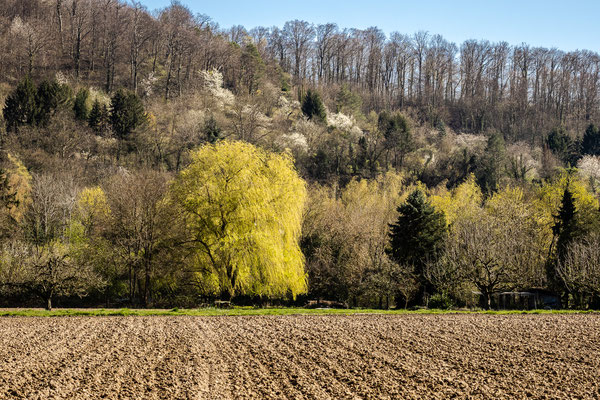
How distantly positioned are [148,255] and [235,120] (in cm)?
4617

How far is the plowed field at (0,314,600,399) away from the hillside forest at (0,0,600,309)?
395 inches

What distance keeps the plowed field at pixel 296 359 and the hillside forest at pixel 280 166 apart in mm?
10026

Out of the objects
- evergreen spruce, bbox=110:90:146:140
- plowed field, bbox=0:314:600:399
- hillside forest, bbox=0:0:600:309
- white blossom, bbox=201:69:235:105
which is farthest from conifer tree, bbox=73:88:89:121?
plowed field, bbox=0:314:600:399

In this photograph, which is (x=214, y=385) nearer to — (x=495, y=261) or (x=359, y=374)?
(x=359, y=374)

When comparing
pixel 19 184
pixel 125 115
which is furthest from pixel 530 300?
pixel 125 115

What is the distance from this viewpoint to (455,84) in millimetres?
113062

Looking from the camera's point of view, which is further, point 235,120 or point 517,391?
point 235,120

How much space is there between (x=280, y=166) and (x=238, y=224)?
15.8ft

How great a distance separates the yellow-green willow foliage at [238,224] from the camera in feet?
96.4

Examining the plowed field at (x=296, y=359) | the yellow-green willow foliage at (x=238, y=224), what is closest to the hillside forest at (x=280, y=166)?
the yellow-green willow foliage at (x=238, y=224)

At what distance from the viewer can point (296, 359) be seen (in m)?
14.6

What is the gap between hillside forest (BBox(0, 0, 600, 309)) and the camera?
102 ft

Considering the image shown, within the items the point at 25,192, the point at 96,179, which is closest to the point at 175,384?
the point at 25,192

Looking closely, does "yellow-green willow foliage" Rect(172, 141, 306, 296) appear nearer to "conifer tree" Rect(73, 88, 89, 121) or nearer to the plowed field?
the plowed field
